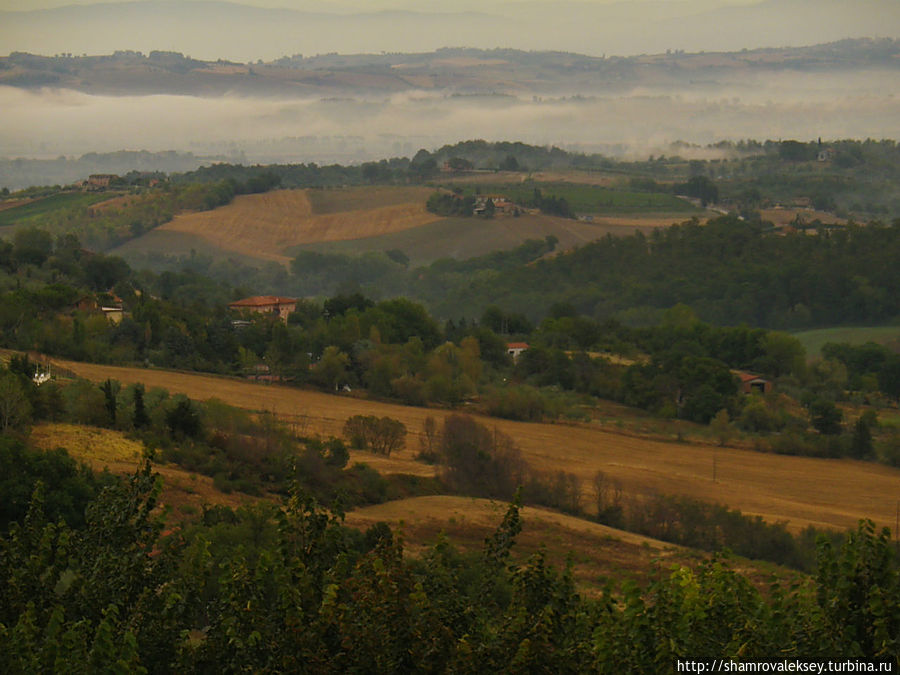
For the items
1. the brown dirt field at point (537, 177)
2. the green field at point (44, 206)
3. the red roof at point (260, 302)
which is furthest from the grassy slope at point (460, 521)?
the brown dirt field at point (537, 177)

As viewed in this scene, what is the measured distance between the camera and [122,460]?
18.7 metres

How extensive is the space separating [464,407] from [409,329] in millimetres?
8894

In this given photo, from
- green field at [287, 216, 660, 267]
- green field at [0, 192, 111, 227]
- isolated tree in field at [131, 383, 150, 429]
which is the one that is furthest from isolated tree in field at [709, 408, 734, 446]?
green field at [0, 192, 111, 227]

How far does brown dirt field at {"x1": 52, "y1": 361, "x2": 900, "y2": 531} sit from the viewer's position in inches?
880

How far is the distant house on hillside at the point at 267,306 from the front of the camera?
43906 mm

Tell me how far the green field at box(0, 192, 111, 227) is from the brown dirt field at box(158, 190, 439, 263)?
568cm

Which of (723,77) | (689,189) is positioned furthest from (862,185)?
(723,77)

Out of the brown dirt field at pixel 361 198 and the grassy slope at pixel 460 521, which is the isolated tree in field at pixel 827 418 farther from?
the brown dirt field at pixel 361 198

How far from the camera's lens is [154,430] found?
21.3 meters

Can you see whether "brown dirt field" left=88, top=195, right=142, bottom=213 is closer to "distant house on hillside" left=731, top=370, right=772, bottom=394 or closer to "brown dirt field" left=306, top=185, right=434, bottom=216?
"brown dirt field" left=306, top=185, right=434, bottom=216

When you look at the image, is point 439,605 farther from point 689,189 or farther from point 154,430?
point 689,189

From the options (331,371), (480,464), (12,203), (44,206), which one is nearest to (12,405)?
(480,464)

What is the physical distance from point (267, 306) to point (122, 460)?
26292 millimetres

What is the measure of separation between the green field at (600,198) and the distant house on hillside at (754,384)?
41.7 m
